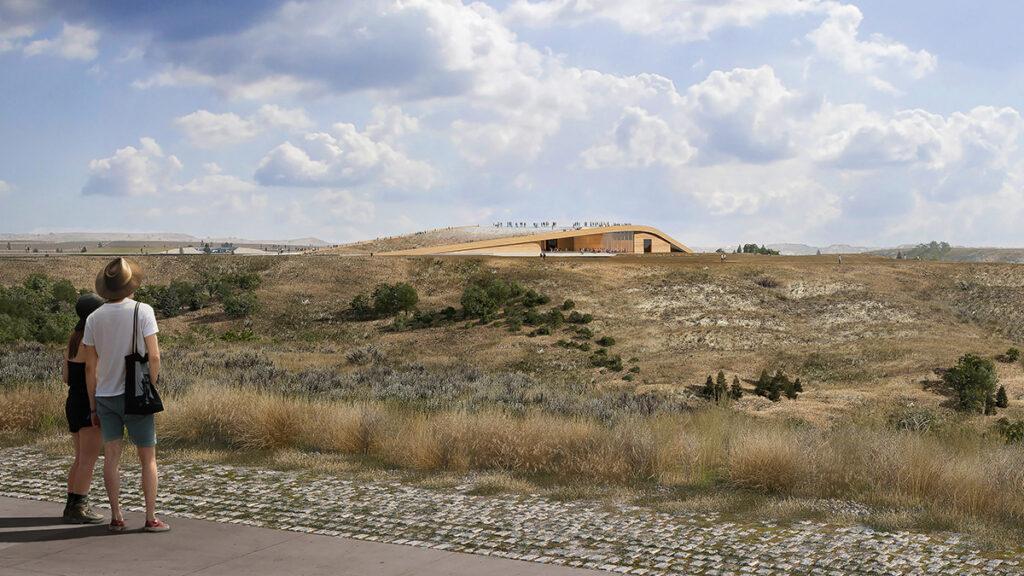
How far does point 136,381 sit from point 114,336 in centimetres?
37

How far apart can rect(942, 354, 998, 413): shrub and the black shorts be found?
97.0 ft

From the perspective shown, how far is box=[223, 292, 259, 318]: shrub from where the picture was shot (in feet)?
175

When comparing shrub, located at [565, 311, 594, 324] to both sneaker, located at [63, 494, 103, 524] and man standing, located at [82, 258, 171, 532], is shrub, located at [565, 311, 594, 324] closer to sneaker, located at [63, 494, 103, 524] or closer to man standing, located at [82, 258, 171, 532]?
sneaker, located at [63, 494, 103, 524]

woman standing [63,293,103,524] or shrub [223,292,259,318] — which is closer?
woman standing [63,293,103,524]

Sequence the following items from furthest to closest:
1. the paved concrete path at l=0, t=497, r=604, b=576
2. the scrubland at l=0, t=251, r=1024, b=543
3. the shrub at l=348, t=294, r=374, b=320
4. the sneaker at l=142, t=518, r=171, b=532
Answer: the shrub at l=348, t=294, r=374, b=320 → the scrubland at l=0, t=251, r=1024, b=543 → the sneaker at l=142, t=518, r=171, b=532 → the paved concrete path at l=0, t=497, r=604, b=576

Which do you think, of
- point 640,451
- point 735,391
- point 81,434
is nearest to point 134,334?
point 81,434

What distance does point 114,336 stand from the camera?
6988 mm

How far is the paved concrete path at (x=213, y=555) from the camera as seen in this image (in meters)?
6.22

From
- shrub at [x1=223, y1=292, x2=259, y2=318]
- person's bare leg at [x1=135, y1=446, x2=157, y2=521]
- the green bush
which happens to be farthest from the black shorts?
shrub at [x1=223, y1=292, x2=259, y2=318]

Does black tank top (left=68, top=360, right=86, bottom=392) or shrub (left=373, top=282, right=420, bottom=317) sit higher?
black tank top (left=68, top=360, right=86, bottom=392)

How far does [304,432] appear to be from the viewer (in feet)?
36.2

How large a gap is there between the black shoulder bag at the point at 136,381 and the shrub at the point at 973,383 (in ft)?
97.0

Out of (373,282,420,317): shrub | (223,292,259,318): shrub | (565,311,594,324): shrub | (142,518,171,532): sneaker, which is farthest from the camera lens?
(223,292,259,318): shrub

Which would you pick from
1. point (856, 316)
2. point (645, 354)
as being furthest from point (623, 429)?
point (856, 316)
